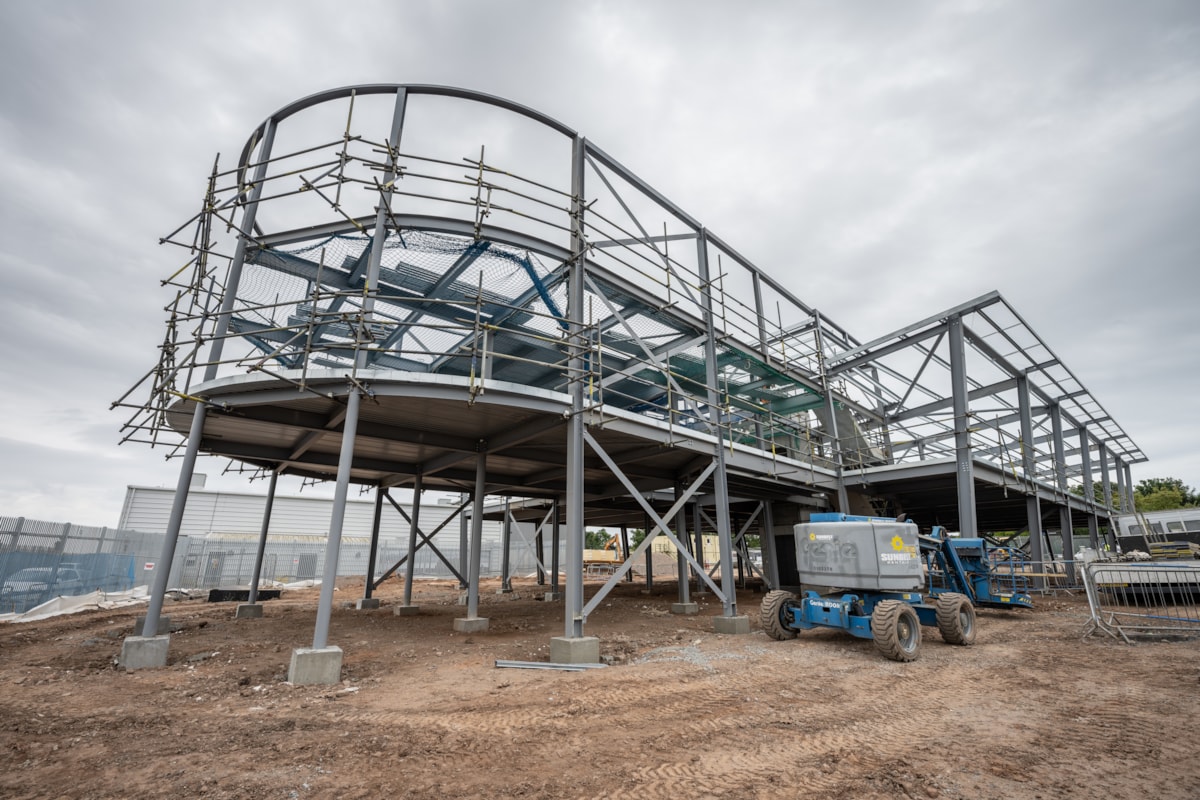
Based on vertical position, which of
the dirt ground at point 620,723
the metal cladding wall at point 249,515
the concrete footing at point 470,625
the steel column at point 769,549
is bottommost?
the dirt ground at point 620,723

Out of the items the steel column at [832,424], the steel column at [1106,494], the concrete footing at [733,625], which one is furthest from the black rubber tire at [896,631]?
the steel column at [1106,494]

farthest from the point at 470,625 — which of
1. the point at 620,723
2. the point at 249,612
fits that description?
the point at 620,723

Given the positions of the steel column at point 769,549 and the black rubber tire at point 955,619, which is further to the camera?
the steel column at point 769,549

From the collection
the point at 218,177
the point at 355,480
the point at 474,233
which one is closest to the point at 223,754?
the point at 474,233

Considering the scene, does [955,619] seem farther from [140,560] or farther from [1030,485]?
[140,560]

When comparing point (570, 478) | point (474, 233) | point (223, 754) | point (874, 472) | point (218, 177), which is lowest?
point (223, 754)

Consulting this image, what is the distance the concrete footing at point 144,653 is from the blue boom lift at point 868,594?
33.1 feet

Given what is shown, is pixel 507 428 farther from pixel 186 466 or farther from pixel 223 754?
pixel 223 754

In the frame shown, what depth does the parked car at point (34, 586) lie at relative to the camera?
591 inches

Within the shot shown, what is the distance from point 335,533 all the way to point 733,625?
817 cm

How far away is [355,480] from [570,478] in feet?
33.7

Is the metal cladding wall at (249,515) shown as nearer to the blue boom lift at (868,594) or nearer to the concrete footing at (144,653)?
the concrete footing at (144,653)

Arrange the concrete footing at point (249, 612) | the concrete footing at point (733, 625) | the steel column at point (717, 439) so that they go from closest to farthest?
the concrete footing at point (733, 625) → the steel column at point (717, 439) → the concrete footing at point (249, 612)

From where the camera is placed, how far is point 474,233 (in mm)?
9953
